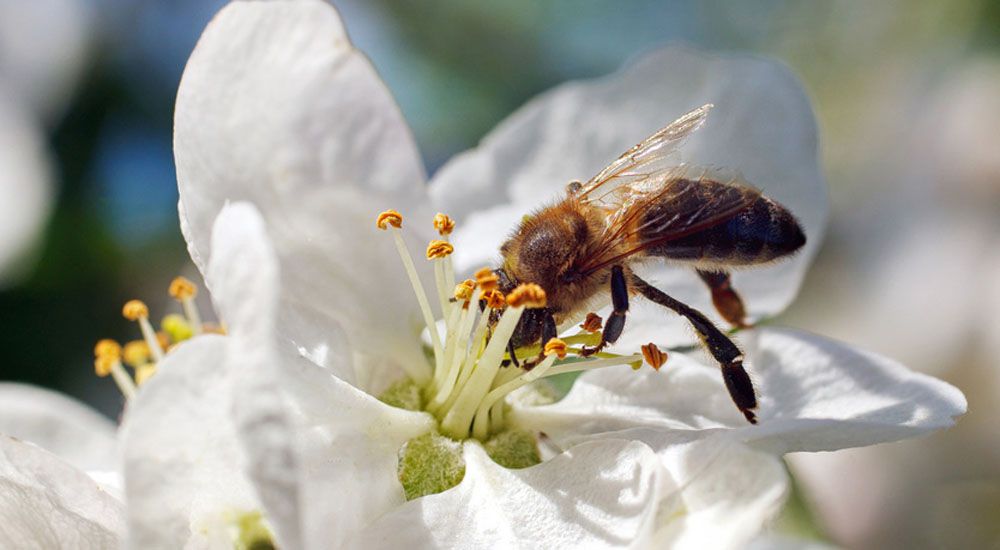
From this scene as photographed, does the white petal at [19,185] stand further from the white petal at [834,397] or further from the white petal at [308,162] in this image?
the white petal at [834,397]

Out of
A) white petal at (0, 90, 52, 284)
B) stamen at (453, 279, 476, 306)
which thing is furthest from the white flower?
white petal at (0, 90, 52, 284)

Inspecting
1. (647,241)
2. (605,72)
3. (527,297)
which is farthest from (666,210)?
(605,72)

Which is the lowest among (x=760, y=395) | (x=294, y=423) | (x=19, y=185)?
(x=19, y=185)

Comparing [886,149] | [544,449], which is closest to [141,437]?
[544,449]

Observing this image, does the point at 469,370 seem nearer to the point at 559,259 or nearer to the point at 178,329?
the point at 559,259

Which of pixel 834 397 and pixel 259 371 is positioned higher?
pixel 259 371

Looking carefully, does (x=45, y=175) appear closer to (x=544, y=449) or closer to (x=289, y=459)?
(x=544, y=449)

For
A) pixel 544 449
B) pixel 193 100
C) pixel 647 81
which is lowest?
pixel 544 449
